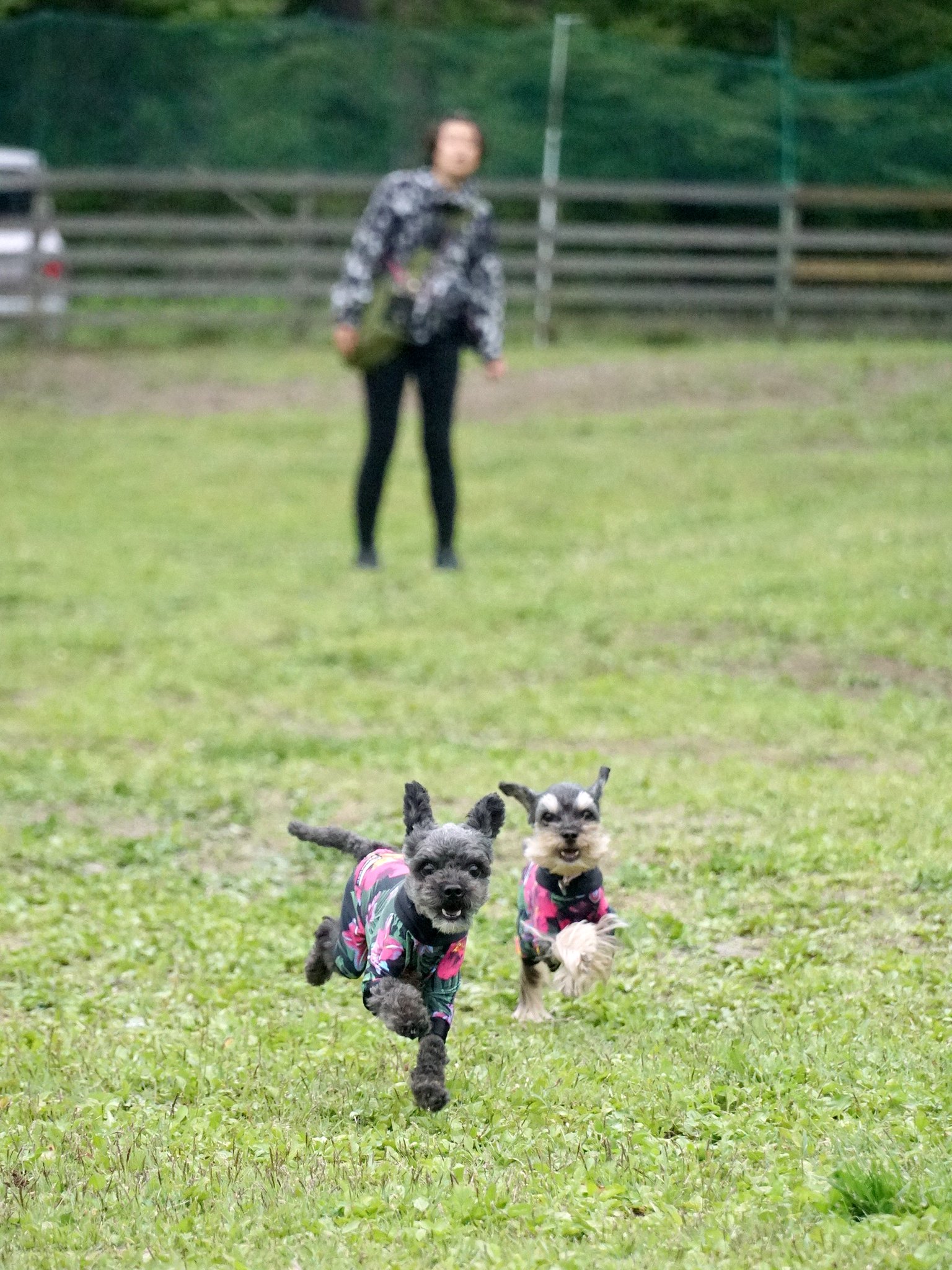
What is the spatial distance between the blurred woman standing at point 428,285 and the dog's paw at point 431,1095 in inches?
286

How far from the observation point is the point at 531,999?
5.51 m

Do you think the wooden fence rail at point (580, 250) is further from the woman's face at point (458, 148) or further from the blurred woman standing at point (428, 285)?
the woman's face at point (458, 148)

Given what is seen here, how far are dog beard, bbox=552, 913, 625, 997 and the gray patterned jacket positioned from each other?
21.9 ft

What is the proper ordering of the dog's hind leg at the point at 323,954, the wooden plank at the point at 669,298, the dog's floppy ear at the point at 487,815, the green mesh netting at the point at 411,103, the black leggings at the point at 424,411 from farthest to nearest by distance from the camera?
the wooden plank at the point at 669,298 → the green mesh netting at the point at 411,103 → the black leggings at the point at 424,411 → the dog's hind leg at the point at 323,954 → the dog's floppy ear at the point at 487,815

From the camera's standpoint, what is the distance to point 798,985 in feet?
18.1

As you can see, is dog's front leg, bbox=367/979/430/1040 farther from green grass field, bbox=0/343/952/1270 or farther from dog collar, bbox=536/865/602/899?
dog collar, bbox=536/865/602/899

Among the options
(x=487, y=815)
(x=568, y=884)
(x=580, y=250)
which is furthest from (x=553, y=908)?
(x=580, y=250)

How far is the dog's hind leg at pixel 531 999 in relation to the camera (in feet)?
18.0

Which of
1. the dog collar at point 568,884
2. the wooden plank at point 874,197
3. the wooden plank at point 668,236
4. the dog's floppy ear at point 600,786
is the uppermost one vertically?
the wooden plank at point 874,197

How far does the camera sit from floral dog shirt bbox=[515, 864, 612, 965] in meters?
5.37

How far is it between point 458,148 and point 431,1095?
7.52 metres

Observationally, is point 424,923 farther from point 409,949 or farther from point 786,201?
point 786,201

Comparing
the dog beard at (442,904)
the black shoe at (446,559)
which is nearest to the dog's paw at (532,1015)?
the dog beard at (442,904)

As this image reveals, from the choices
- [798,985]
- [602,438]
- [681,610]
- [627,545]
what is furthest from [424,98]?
[798,985]
